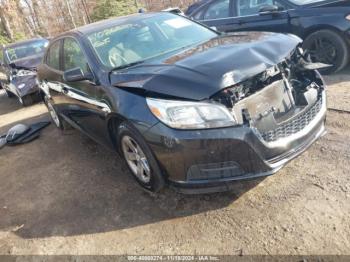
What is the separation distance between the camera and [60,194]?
3.90 metres

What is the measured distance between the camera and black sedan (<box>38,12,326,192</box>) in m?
2.66

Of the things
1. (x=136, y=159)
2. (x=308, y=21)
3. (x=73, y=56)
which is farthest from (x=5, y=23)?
(x=136, y=159)

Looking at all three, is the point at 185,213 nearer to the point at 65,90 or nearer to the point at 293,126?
the point at 293,126

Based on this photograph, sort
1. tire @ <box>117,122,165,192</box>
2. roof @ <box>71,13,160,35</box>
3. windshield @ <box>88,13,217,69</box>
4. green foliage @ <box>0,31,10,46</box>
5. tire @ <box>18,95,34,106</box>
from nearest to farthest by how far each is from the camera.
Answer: tire @ <box>117,122,165,192</box>, windshield @ <box>88,13,217,69</box>, roof @ <box>71,13,160,35</box>, tire @ <box>18,95,34,106</box>, green foliage @ <box>0,31,10,46</box>

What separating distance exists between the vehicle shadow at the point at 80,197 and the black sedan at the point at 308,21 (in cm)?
340

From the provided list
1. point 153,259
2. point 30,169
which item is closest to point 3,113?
point 30,169

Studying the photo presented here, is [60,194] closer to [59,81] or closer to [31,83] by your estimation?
[59,81]

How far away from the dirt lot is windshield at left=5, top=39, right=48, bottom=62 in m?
6.67

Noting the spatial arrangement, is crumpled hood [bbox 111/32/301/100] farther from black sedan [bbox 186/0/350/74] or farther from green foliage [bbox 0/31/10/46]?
green foliage [bbox 0/31/10/46]

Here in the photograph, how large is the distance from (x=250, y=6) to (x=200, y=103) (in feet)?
14.7

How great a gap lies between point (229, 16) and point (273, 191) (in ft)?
14.7

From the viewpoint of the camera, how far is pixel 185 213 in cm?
309

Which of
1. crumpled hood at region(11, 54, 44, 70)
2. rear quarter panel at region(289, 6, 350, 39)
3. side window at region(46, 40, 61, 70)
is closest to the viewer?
side window at region(46, 40, 61, 70)

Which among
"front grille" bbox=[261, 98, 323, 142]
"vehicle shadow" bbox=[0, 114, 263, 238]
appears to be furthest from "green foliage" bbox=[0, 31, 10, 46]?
"front grille" bbox=[261, 98, 323, 142]
